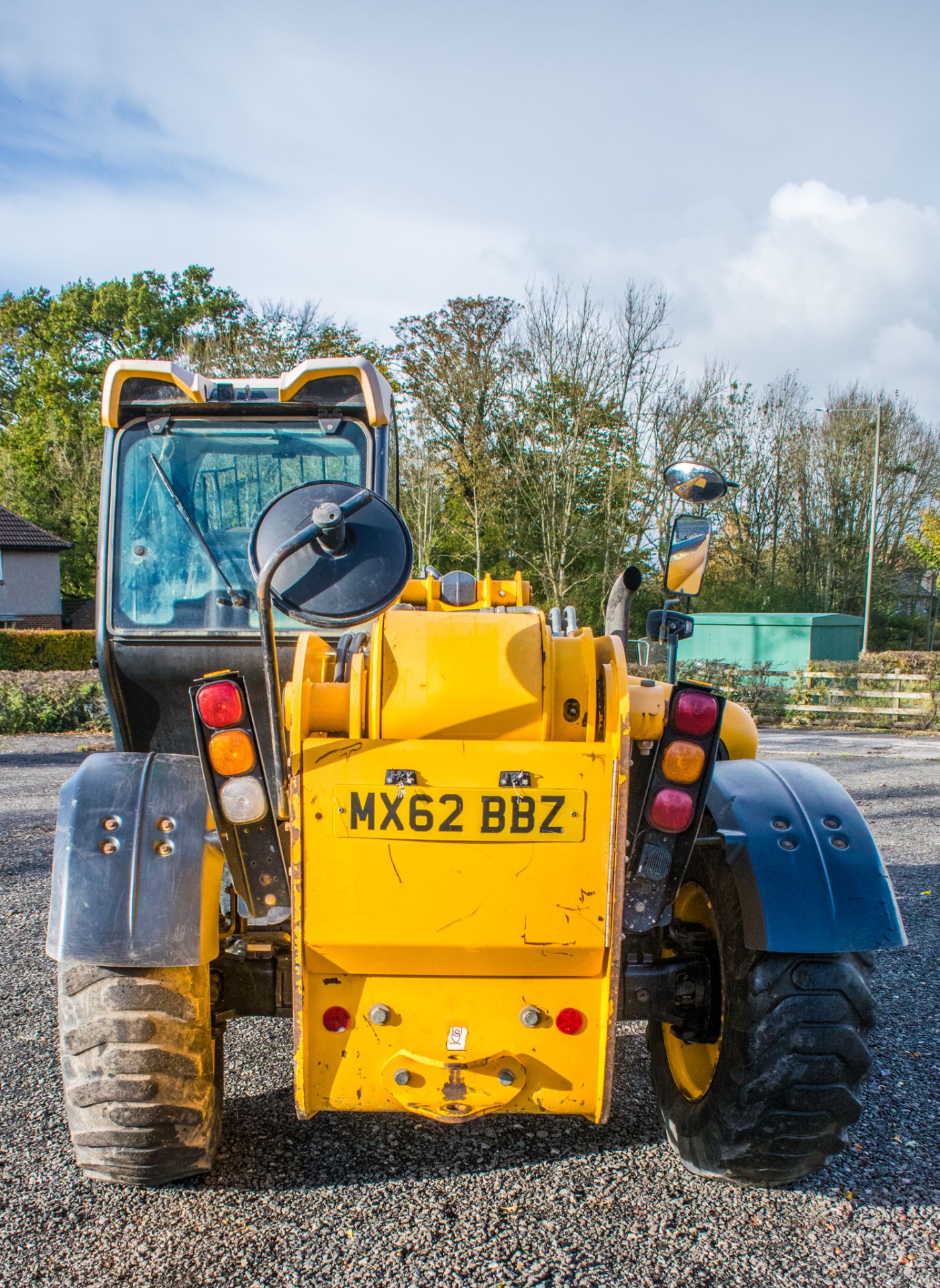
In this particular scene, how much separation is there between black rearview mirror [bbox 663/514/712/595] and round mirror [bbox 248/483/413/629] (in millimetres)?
1245

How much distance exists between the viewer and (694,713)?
235cm

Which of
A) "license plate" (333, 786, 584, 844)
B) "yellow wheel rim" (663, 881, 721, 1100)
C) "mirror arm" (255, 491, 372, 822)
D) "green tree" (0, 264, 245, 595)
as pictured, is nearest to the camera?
"mirror arm" (255, 491, 372, 822)

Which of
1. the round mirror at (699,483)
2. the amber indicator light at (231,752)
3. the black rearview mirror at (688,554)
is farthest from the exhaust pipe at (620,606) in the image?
the amber indicator light at (231,752)

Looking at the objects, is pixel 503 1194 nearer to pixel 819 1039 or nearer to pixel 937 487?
pixel 819 1039

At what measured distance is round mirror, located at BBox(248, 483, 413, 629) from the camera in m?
2.12

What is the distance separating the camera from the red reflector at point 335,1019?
7.73ft

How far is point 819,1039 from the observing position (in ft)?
8.13

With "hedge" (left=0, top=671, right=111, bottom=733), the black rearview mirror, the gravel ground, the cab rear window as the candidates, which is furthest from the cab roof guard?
"hedge" (left=0, top=671, right=111, bottom=733)

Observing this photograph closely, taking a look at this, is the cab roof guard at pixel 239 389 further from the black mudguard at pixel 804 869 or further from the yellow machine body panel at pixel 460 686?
the black mudguard at pixel 804 869

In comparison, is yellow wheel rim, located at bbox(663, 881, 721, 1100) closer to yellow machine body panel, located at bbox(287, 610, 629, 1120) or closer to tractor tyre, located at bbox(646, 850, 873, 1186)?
tractor tyre, located at bbox(646, 850, 873, 1186)

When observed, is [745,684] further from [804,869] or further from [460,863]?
[460,863]

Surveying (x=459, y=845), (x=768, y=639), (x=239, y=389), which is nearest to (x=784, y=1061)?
(x=459, y=845)

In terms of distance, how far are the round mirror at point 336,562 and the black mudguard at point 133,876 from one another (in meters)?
0.82

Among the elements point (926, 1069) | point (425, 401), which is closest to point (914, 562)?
point (425, 401)
